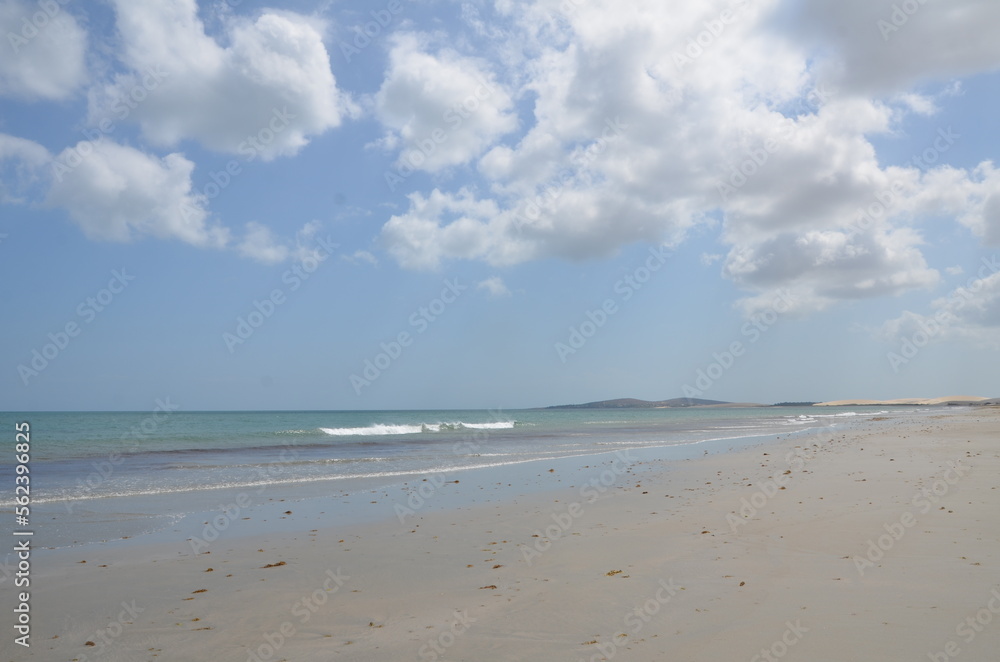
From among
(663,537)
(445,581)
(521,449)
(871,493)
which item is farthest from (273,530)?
(521,449)

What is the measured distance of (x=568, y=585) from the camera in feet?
20.7

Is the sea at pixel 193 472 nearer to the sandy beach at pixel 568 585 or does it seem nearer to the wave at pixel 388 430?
the sandy beach at pixel 568 585

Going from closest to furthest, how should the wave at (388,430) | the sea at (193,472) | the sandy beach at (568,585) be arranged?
the sandy beach at (568,585)
the sea at (193,472)
the wave at (388,430)

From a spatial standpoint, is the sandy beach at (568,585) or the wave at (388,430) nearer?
→ the sandy beach at (568,585)

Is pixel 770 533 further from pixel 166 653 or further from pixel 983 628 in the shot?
pixel 166 653

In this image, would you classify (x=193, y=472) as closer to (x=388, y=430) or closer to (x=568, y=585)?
(x=568, y=585)

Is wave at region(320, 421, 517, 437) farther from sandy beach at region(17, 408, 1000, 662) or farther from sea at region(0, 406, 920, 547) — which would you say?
sandy beach at region(17, 408, 1000, 662)

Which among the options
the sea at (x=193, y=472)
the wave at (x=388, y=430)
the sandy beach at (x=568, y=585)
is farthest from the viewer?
the wave at (x=388, y=430)

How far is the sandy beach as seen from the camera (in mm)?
4781

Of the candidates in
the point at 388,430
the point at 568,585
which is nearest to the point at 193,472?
the point at 568,585

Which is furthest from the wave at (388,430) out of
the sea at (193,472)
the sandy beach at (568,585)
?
the sandy beach at (568,585)

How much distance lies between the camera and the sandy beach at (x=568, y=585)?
4781 mm

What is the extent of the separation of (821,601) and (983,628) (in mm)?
1144

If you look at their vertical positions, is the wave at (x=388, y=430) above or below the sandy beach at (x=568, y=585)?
below
